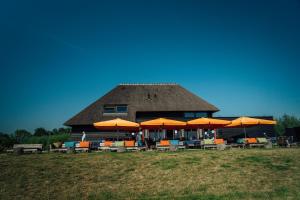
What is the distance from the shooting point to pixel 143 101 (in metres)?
30.0

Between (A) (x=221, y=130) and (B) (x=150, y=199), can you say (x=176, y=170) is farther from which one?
(A) (x=221, y=130)

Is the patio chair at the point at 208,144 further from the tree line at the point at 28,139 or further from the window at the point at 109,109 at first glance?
the tree line at the point at 28,139

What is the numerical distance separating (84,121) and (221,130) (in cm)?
1516

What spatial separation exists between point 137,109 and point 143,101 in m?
1.73

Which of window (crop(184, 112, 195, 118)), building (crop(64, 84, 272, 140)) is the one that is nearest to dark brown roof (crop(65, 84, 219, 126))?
building (crop(64, 84, 272, 140))

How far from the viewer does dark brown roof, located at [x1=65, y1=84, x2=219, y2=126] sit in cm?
2784

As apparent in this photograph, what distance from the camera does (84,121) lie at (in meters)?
26.8

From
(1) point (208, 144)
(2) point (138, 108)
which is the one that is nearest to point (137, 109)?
(2) point (138, 108)

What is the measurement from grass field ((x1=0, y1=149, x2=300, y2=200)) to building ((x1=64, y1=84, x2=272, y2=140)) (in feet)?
41.9

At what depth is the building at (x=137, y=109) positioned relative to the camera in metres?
27.2

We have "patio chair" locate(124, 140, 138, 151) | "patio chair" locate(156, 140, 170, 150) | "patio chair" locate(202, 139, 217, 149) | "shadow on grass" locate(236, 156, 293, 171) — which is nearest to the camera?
"shadow on grass" locate(236, 156, 293, 171)

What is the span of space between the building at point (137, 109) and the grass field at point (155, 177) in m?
12.8

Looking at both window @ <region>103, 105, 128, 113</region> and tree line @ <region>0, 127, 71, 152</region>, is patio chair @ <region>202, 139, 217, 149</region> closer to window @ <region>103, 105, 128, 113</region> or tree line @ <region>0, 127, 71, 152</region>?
window @ <region>103, 105, 128, 113</region>

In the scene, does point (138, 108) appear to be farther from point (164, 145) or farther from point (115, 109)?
point (164, 145)
